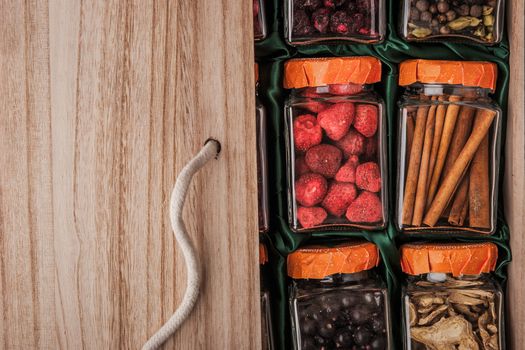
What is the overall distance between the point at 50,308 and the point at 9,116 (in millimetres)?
279

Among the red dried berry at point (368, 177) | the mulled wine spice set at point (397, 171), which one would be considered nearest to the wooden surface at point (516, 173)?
the mulled wine spice set at point (397, 171)

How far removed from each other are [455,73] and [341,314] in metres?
0.46

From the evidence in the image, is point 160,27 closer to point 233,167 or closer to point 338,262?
point 233,167

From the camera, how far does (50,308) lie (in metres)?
0.81

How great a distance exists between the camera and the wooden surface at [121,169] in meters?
0.78

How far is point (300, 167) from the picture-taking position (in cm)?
100

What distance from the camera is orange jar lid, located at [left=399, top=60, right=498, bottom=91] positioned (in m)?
0.97

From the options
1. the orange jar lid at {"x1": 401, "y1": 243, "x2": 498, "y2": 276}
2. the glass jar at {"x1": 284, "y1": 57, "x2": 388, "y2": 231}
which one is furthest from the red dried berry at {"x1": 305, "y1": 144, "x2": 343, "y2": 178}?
the orange jar lid at {"x1": 401, "y1": 243, "x2": 498, "y2": 276}

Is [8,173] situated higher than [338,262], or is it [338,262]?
[8,173]

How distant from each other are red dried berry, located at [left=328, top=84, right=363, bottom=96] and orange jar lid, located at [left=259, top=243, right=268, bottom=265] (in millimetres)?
301

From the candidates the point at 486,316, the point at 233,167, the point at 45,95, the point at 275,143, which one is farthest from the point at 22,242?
the point at 486,316

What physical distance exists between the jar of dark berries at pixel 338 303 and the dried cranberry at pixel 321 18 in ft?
1.27

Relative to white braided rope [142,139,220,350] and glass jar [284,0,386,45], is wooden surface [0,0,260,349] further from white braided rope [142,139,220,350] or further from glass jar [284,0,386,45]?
glass jar [284,0,386,45]

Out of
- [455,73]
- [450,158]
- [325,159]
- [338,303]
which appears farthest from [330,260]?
[455,73]
